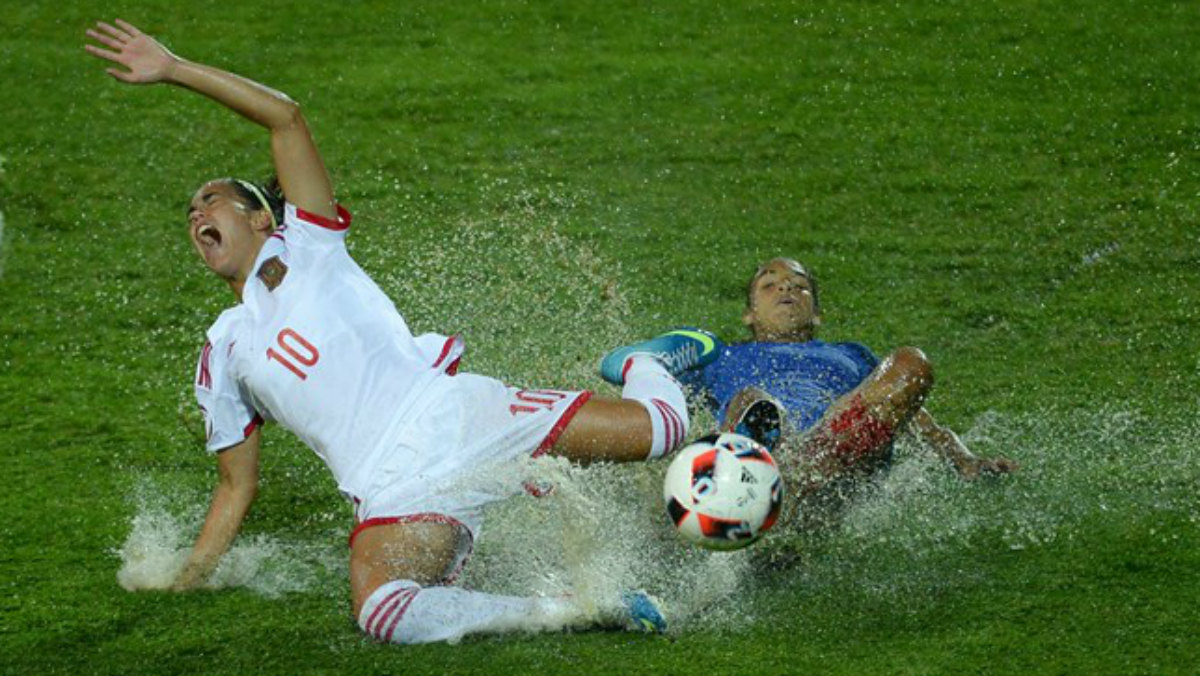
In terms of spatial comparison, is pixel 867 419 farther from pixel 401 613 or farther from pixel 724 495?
pixel 401 613

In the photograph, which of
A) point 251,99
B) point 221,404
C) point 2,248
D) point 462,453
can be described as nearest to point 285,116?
point 251,99

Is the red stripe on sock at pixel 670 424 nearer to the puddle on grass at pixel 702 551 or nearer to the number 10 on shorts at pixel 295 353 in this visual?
the puddle on grass at pixel 702 551

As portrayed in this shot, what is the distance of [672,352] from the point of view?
6531 millimetres

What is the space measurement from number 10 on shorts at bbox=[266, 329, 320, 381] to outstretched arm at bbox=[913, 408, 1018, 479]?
2332 millimetres

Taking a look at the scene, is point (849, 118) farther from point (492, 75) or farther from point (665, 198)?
point (492, 75)

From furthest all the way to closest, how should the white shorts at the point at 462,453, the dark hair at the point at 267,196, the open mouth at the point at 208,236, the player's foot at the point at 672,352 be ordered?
the player's foot at the point at 672,352, the dark hair at the point at 267,196, the open mouth at the point at 208,236, the white shorts at the point at 462,453

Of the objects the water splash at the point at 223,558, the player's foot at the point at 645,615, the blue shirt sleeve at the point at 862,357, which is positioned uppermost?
the blue shirt sleeve at the point at 862,357

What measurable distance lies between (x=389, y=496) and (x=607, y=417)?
718mm

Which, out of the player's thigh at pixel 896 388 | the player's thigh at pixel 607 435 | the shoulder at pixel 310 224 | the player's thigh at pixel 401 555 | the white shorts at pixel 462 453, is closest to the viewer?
the player's thigh at pixel 401 555

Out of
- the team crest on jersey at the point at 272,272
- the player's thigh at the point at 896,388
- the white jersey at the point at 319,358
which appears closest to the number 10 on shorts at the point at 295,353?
the white jersey at the point at 319,358

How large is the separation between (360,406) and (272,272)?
22.1 inches

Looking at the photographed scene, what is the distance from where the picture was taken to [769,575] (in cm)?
588

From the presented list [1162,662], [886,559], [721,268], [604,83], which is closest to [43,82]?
[604,83]

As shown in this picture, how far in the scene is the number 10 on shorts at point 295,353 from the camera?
18.6 feet
